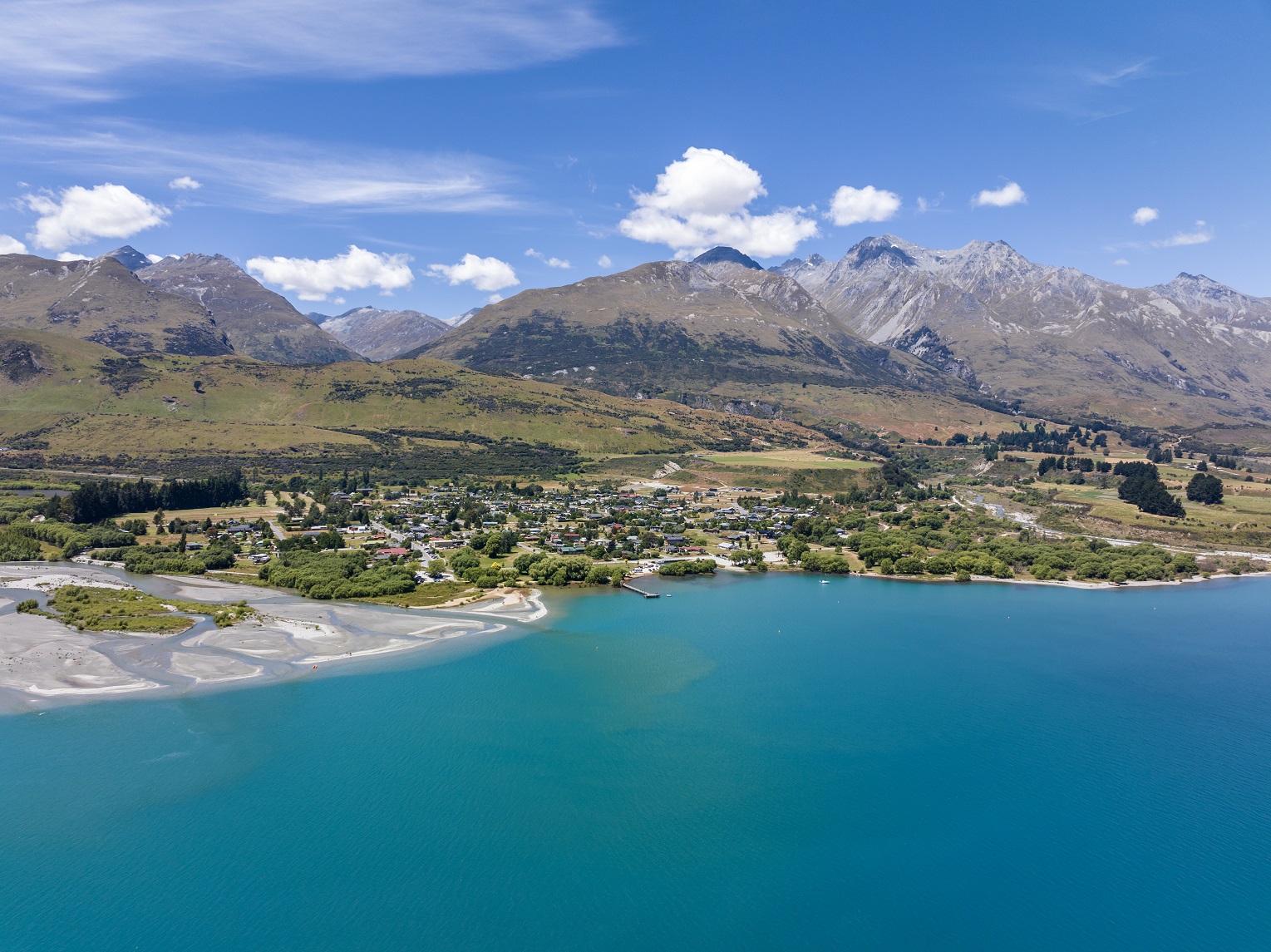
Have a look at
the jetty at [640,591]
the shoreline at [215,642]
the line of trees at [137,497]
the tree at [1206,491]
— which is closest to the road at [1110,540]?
the tree at [1206,491]

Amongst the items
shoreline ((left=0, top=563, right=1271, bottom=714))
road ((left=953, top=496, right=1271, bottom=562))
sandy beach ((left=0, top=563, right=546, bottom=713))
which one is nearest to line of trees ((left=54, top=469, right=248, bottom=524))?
shoreline ((left=0, top=563, right=1271, bottom=714))

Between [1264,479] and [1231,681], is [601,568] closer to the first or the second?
[1231,681]

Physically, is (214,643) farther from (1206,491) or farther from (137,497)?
(1206,491)

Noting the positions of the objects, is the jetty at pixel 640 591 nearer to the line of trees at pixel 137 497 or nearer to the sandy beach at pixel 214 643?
the sandy beach at pixel 214 643

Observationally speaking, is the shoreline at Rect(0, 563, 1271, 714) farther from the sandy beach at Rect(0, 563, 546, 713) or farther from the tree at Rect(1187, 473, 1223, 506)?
the tree at Rect(1187, 473, 1223, 506)

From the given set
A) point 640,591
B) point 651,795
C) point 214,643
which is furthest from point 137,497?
point 651,795

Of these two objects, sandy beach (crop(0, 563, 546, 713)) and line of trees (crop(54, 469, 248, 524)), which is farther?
line of trees (crop(54, 469, 248, 524))
